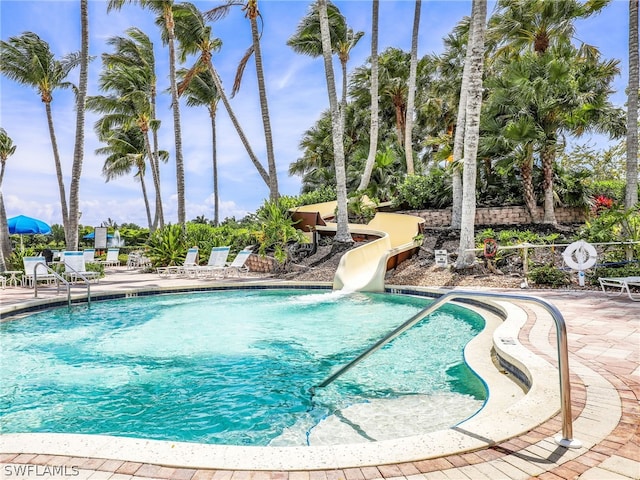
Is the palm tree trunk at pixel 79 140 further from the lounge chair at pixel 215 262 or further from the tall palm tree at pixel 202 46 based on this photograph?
the tall palm tree at pixel 202 46

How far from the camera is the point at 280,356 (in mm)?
5309

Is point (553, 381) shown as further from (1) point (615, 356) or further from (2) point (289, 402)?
(2) point (289, 402)

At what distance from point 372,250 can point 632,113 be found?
27.0 ft

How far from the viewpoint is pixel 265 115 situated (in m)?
18.2

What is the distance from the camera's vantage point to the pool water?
11.1 feet

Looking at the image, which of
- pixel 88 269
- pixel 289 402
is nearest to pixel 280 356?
pixel 289 402

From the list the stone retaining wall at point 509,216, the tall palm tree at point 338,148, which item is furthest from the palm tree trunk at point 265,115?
the stone retaining wall at point 509,216

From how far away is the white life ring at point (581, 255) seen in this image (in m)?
8.30

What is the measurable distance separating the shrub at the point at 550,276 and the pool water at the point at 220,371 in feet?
9.77

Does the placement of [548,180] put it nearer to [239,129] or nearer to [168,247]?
[239,129]

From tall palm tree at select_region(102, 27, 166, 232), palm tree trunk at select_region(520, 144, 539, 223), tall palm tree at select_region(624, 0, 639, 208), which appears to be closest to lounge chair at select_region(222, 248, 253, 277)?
palm tree trunk at select_region(520, 144, 539, 223)

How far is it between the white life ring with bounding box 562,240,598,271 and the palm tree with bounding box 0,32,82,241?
20603 millimetres

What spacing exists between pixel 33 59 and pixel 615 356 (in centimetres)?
2583

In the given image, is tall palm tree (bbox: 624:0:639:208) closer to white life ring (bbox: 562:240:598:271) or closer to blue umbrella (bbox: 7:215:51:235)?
white life ring (bbox: 562:240:598:271)
